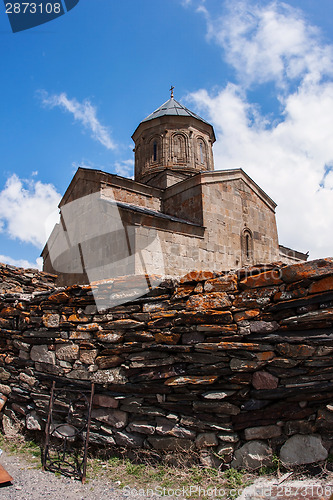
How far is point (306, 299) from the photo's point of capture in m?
2.34

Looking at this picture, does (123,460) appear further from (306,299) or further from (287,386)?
(306,299)

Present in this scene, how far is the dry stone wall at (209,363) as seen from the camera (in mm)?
2320

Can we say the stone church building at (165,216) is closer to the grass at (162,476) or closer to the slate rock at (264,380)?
the grass at (162,476)

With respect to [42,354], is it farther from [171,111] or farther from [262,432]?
[171,111]

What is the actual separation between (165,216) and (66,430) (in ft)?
18.6

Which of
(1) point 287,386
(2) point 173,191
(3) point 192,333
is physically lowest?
(1) point 287,386

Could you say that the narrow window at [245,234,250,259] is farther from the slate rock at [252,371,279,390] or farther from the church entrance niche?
the slate rock at [252,371,279,390]

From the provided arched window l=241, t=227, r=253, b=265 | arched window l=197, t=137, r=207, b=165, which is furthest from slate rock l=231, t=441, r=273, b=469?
arched window l=197, t=137, r=207, b=165

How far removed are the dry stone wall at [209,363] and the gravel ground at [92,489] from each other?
0.20m

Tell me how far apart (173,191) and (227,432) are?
8665 mm

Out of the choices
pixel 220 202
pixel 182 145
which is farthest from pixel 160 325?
pixel 182 145

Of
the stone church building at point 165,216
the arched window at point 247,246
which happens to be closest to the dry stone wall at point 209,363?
the stone church building at point 165,216

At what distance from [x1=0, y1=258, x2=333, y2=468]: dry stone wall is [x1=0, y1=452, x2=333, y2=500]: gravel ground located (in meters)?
0.20

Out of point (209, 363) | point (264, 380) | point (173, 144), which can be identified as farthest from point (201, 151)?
point (264, 380)
